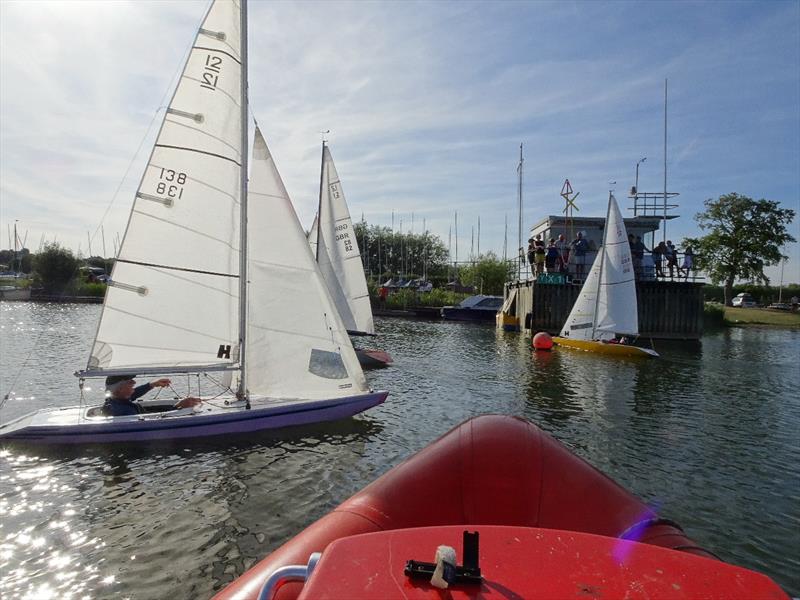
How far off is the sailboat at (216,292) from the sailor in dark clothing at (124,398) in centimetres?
25

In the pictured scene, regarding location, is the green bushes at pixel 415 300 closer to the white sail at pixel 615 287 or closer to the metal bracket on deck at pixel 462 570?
the white sail at pixel 615 287

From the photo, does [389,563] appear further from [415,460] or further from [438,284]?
[438,284]

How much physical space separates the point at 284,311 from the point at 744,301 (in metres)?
84.7

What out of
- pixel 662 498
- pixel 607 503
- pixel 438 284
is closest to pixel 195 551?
pixel 607 503

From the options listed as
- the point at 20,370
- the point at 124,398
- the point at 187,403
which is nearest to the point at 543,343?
the point at 187,403

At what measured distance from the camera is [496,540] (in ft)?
10.4

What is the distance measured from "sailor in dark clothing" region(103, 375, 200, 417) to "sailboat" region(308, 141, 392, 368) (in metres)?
10.9

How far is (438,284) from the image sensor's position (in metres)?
89.2

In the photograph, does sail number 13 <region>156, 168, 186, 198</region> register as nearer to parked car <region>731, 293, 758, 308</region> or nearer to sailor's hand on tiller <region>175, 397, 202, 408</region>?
sailor's hand on tiller <region>175, 397, 202, 408</region>

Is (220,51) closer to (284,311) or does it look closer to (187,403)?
(284,311)

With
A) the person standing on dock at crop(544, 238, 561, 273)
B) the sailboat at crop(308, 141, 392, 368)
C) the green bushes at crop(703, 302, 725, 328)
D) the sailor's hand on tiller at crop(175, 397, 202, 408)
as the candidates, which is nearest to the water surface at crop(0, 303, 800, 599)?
the sailor's hand on tiller at crop(175, 397, 202, 408)

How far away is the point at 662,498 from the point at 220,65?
476 inches

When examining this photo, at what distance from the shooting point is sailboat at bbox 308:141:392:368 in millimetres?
22219

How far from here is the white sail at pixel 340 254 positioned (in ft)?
73.1
